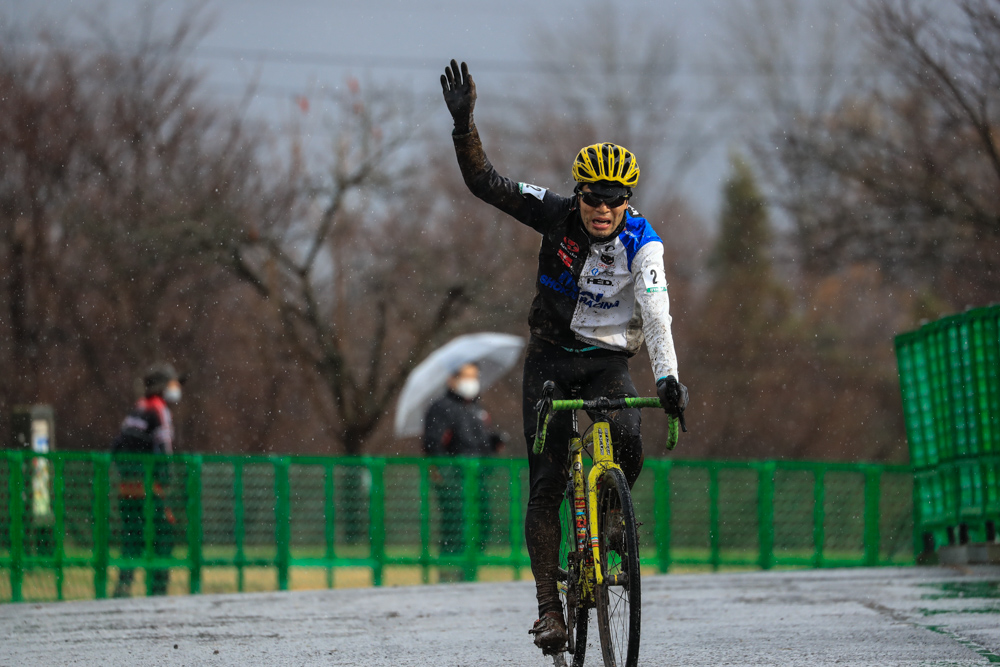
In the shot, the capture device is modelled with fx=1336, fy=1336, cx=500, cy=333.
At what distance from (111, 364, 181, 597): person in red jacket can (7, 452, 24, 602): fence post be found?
0.80 m

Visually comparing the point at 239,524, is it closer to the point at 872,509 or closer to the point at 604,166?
the point at 872,509

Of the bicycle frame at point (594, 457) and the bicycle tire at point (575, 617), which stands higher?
the bicycle frame at point (594, 457)

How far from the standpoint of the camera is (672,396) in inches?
193

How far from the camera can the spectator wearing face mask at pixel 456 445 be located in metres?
12.5

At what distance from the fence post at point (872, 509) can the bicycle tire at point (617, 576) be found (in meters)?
9.21

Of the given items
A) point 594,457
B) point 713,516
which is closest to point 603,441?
point 594,457

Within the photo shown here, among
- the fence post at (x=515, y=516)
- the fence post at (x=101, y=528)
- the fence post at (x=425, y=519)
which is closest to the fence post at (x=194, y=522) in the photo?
the fence post at (x=101, y=528)

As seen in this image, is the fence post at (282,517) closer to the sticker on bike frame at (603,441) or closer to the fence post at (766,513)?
the fence post at (766,513)

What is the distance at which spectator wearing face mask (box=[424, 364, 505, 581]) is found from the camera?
41.1ft

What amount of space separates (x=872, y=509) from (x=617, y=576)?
31.5 ft

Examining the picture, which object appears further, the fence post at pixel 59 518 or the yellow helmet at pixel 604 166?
the fence post at pixel 59 518

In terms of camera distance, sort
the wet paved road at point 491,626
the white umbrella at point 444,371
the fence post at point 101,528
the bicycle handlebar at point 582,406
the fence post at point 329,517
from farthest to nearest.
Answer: the white umbrella at point 444,371 → the fence post at point 329,517 → the fence post at point 101,528 → the wet paved road at point 491,626 → the bicycle handlebar at point 582,406

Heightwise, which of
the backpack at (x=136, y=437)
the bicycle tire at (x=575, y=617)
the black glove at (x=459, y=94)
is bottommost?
the bicycle tire at (x=575, y=617)

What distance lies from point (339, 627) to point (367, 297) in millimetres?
18461
